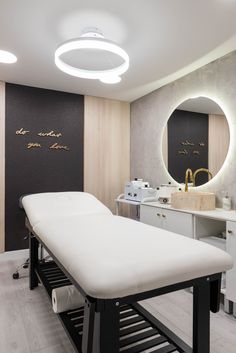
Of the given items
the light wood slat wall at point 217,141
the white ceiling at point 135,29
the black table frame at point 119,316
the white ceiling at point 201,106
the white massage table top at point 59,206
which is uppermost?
the white ceiling at point 135,29

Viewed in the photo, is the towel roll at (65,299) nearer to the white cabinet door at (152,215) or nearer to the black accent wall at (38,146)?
the white cabinet door at (152,215)

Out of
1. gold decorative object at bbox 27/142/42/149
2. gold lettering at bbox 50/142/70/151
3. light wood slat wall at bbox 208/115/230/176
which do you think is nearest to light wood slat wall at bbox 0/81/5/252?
gold decorative object at bbox 27/142/42/149

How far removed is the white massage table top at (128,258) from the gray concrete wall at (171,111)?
4.35ft

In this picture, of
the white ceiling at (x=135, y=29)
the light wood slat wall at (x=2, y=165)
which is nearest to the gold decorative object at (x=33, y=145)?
the light wood slat wall at (x=2, y=165)

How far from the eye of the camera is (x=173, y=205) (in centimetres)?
250

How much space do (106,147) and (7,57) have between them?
177 cm

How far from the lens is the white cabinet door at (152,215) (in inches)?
102

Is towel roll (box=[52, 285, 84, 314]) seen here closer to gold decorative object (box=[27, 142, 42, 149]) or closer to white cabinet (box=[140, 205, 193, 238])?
white cabinet (box=[140, 205, 193, 238])

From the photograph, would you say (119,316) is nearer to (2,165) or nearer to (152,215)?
(152,215)

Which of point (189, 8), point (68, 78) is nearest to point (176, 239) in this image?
point (189, 8)

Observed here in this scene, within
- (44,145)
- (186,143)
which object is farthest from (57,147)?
(186,143)

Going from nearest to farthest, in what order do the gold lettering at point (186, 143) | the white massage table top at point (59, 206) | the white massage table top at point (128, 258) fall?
the white massage table top at point (128, 258) < the white massage table top at point (59, 206) < the gold lettering at point (186, 143)

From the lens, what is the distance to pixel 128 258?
0.99m

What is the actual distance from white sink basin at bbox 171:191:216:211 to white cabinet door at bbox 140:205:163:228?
250 mm
